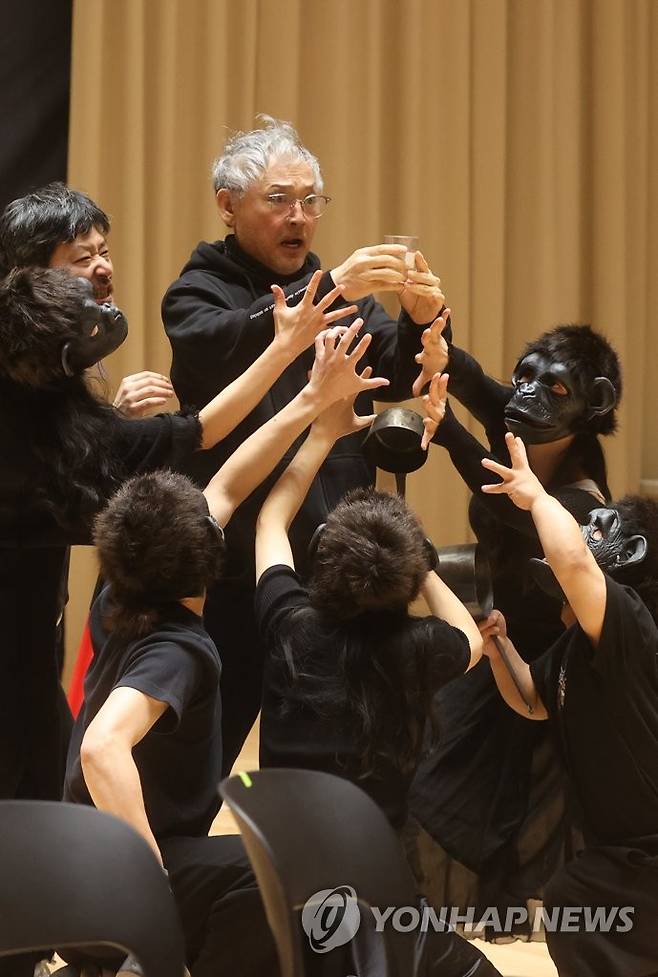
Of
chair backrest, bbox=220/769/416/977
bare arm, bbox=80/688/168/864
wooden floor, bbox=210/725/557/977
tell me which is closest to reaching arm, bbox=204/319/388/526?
bare arm, bbox=80/688/168/864

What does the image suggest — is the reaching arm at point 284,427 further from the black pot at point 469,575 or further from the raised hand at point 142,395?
the black pot at point 469,575

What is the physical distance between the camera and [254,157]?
2.83 metres

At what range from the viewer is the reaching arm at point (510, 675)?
2.69 meters

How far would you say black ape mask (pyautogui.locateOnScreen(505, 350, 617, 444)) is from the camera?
2732 millimetres

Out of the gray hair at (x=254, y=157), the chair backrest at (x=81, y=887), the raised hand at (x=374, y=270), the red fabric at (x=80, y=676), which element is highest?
the gray hair at (x=254, y=157)

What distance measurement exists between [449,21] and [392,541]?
155 inches

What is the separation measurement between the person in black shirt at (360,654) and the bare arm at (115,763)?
1.17 feet

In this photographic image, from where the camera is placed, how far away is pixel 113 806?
6.42 ft

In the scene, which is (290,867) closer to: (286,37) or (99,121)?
(99,121)

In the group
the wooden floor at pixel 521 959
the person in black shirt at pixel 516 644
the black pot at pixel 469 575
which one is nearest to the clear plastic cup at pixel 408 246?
the person in black shirt at pixel 516 644

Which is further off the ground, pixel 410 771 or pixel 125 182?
pixel 125 182

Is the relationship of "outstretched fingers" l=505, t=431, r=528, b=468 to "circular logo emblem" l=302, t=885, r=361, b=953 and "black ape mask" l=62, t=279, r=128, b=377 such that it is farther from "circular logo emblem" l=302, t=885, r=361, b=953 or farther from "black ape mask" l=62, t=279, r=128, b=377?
"circular logo emblem" l=302, t=885, r=361, b=953

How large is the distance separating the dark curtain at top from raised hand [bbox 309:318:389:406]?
2682mm

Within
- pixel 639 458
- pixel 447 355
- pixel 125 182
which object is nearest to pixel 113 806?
pixel 447 355
